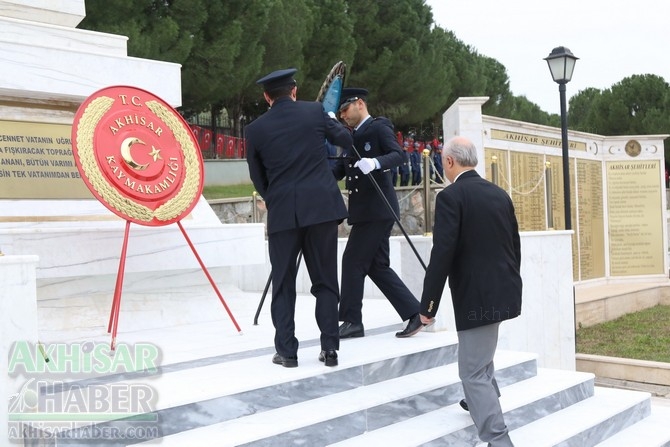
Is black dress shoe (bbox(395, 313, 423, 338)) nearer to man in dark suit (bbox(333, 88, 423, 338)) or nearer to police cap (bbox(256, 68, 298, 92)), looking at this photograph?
man in dark suit (bbox(333, 88, 423, 338))

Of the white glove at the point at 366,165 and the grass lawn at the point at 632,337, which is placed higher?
the white glove at the point at 366,165

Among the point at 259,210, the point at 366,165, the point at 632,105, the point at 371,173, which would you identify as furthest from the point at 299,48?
the point at 632,105

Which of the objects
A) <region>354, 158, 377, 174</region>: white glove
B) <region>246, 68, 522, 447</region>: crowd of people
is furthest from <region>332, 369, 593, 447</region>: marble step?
<region>354, 158, 377, 174</region>: white glove

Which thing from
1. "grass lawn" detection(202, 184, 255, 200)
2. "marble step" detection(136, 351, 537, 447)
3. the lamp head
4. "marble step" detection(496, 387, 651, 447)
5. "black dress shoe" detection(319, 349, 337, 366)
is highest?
the lamp head

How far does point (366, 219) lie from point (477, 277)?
155 centimetres

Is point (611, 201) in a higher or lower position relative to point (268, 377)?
higher

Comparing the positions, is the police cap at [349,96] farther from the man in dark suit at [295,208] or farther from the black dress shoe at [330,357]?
the black dress shoe at [330,357]

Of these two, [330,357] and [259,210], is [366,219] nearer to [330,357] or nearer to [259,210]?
[330,357]

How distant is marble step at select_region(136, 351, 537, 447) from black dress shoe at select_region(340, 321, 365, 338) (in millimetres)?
A: 601

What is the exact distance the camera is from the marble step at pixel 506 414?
3965 millimetres

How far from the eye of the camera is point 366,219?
16.8 ft

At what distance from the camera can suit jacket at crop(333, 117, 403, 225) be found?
513 centimetres

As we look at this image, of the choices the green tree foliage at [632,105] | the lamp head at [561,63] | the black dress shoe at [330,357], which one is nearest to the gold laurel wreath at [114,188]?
the black dress shoe at [330,357]

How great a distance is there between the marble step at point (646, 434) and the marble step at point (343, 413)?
0.75 meters
